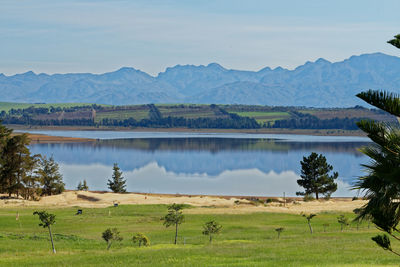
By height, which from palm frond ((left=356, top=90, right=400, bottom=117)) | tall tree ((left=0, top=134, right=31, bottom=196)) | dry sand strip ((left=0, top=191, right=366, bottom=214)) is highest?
palm frond ((left=356, top=90, right=400, bottom=117))

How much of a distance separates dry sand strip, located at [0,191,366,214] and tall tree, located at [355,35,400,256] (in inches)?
2026

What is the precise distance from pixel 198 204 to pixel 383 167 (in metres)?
65.6

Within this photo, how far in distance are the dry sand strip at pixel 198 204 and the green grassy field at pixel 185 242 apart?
14.0 feet

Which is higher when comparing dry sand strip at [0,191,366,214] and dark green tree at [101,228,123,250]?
dark green tree at [101,228,123,250]

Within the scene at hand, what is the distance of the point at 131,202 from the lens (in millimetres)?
79938

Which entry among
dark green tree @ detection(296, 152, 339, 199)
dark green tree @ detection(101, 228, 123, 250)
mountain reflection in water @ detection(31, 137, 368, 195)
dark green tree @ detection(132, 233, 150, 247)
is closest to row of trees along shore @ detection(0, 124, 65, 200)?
mountain reflection in water @ detection(31, 137, 368, 195)

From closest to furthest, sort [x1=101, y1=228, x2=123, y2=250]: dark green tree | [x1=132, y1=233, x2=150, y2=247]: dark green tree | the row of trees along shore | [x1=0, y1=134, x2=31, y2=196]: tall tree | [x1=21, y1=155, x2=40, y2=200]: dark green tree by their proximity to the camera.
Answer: [x1=101, y1=228, x2=123, y2=250]: dark green tree → [x1=132, y1=233, x2=150, y2=247]: dark green tree → [x1=0, y1=134, x2=31, y2=196]: tall tree → the row of trees along shore → [x1=21, y1=155, x2=40, y2=200]: dark green tree

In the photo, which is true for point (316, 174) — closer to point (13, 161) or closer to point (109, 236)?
point (13, 161)

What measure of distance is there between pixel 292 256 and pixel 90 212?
43039 mm

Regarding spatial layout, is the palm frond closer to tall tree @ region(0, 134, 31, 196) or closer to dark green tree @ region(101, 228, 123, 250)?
dark green tree @ region(101, 228, 123, 250)

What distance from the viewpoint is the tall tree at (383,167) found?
13.7m

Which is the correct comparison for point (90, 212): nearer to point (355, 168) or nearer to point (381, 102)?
point (381, 102)

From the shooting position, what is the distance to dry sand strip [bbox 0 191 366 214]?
230 ft

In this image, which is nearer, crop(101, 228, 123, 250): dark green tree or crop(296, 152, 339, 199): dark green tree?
crop(101, 228, 123, 250): dark green tree
